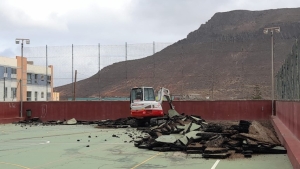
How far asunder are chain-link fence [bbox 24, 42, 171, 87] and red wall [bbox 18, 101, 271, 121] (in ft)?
9.90

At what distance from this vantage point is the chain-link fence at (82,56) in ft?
123

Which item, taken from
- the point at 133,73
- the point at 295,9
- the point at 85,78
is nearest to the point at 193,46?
the point at 133,73

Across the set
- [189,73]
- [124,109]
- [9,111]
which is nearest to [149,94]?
[124,109]

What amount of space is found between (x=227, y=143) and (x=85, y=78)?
24.6m

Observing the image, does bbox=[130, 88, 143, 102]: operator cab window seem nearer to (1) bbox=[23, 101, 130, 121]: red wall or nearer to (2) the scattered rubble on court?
(1) bbox=[23, 101, 130, 121]: red wall

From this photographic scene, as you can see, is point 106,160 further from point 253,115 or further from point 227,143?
point 253,115

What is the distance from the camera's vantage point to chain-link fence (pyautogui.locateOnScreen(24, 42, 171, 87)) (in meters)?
37.6

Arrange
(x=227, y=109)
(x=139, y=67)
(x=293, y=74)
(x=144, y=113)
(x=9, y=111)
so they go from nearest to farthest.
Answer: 1. (x=293, y=74)
2. (x=144, y=113)
3. (x=227, y=109)
4. (x=9, y=111)
5. (x=139, y=67)

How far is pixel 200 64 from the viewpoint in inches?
1815

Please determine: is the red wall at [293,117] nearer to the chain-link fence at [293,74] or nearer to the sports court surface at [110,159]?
the chain-link fence at [293,74]

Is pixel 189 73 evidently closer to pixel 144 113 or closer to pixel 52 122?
pixel 144 113

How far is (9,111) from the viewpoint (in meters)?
36.2

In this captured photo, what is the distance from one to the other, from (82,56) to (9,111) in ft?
Answer: 28.2

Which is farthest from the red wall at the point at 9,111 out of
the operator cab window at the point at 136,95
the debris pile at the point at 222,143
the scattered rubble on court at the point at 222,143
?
the debris pile at the point at 222,143
